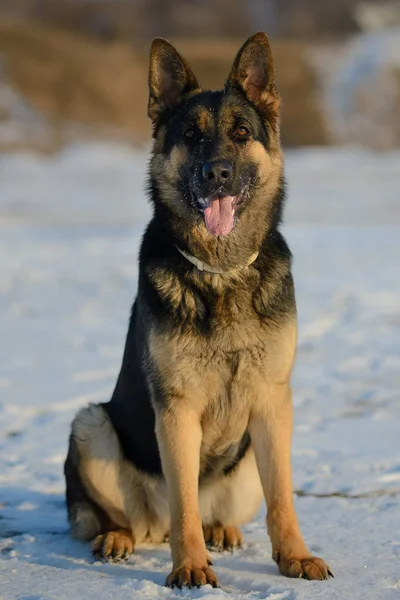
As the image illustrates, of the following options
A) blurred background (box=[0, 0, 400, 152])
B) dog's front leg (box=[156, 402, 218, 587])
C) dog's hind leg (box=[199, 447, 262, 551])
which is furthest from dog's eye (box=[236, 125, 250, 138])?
blurred background (box=[0, 0, 400, 152])

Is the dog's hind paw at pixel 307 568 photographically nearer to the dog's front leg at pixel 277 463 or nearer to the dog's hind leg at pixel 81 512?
the dog's front leg at pixel 277 463

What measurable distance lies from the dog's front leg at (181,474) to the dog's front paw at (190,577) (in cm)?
7

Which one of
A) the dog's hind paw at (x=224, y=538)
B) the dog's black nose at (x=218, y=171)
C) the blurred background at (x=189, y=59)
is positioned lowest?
the dog's hind paw at (x=224, y=538)

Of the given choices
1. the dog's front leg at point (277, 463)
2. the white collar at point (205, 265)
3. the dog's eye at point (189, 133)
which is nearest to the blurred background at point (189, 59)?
the dog's eye at point (189, 133)

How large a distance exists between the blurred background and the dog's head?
2386cm

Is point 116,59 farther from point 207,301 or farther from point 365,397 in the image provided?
point 207,301

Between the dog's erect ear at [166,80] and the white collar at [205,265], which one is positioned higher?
the dog's erect ear at [166,80]

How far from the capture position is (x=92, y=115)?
2988 cm

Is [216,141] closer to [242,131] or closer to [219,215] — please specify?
[242,131]

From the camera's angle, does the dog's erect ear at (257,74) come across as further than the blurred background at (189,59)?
No

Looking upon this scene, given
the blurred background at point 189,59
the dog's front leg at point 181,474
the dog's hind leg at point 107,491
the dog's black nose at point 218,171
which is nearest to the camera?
the dog's front leg at point 181,474

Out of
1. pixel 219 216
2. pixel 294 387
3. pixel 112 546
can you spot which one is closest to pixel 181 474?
pixel 112 546

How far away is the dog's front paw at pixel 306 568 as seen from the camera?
3410mm

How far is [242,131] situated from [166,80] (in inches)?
18.8
